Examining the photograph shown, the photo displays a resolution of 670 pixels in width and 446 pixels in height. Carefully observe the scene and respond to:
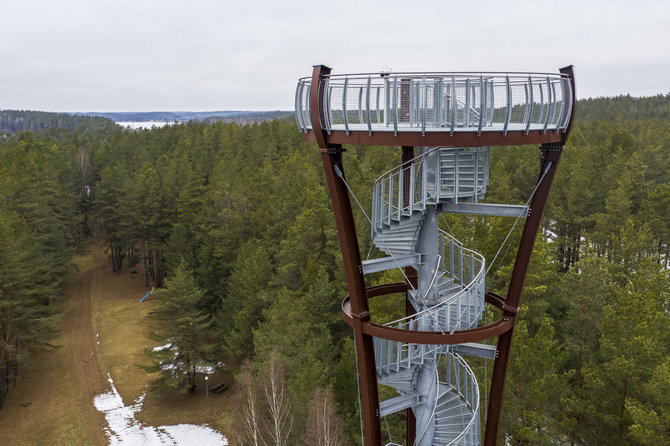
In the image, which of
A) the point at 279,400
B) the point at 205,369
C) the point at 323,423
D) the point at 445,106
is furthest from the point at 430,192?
the point at 205,369

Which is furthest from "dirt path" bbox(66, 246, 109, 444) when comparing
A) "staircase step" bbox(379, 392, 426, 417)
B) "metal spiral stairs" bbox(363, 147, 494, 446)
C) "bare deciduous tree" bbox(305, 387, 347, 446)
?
"metal spiral stairs" bbox(363, 147, 494, 446)

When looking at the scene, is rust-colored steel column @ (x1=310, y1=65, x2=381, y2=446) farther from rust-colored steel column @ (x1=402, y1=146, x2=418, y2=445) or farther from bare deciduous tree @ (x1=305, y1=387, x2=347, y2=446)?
bare deciduous tree @ (x1=305, y1=387, x2=347, y2=446)

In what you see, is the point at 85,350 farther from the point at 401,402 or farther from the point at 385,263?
the point at 385,263

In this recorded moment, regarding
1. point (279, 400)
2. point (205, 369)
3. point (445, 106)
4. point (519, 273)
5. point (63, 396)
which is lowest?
point (63, 396)

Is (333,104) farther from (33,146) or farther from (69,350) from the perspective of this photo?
(33,146)

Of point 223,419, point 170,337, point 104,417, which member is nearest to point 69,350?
point 104,417
